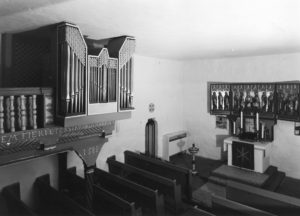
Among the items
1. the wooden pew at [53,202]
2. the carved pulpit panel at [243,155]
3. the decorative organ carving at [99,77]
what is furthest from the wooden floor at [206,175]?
the decorative organ carving at [99,77]

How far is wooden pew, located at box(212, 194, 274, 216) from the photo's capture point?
3298mm

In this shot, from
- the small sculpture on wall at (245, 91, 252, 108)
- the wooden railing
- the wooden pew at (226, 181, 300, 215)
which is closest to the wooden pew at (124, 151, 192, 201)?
the wooden pew at (226, 181, 300, 215)

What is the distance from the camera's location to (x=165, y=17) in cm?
284

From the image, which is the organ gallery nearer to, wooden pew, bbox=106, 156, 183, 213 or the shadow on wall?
wooden pew, bbox=106, 156, 183, 213

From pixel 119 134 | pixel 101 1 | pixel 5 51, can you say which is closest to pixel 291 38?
pixel 101 1

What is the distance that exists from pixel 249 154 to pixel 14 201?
5181 millimetres

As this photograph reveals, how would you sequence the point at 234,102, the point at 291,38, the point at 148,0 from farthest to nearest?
the point at 234,102 < the point at 291,38 < the point at 148,0

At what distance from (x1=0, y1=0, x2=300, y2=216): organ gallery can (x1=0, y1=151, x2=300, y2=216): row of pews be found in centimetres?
2

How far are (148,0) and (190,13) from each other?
600 millimetres

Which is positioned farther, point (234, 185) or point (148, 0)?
point (234, 185)

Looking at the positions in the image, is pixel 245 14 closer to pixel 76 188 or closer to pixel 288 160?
pixel 76 188

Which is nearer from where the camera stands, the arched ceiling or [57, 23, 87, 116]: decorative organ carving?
the arched ceiling

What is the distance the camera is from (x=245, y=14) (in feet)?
8.82

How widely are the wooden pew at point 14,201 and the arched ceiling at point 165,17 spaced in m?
2.34
